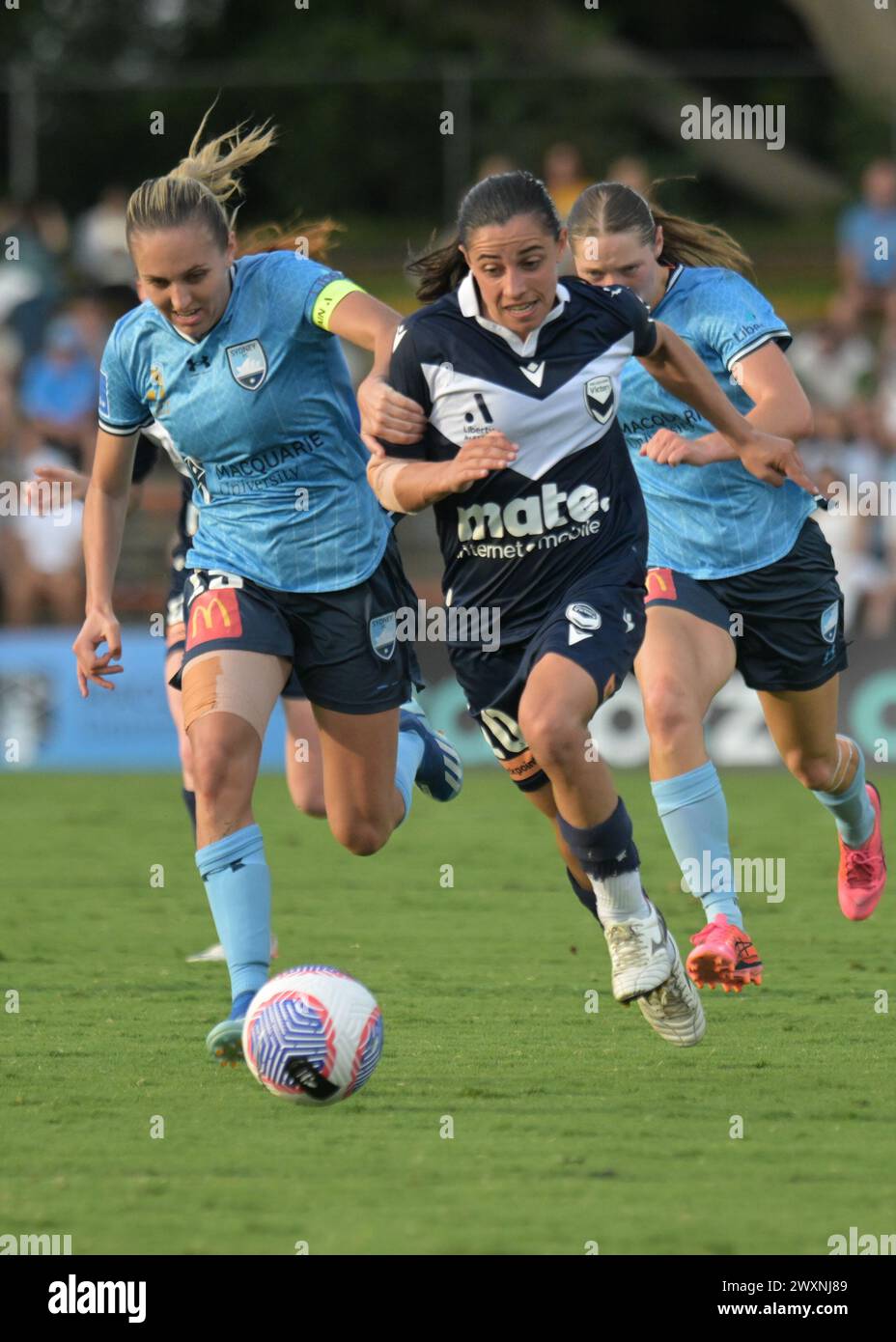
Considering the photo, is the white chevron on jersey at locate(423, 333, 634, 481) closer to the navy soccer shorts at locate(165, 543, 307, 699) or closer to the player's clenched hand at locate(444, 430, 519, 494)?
the player's clenched hand at locate(444, 430, 519, 494)

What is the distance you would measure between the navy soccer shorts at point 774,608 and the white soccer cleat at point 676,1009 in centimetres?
147

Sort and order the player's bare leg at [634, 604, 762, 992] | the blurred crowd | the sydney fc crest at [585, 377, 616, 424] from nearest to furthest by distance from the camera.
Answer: the sydney fc crest at [585, 377, 616, 424]
the player's bare leg at [634, 604, 762, 992]
the blurred crowd

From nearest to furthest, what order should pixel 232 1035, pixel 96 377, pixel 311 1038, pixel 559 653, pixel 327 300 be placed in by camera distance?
1. pixel 311 1038
2. pixel 232 1035
3. pixel 559 653
4. pixel 327 300
5. pixel 96 377

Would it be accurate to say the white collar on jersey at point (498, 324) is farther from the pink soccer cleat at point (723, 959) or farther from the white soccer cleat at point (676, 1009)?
the pink soccer cleat at point (723, 959)

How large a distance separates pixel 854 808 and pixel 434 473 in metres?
2.96

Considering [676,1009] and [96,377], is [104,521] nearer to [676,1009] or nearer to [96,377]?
[676,1009]

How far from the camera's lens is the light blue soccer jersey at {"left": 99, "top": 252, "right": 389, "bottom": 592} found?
5.80 metres

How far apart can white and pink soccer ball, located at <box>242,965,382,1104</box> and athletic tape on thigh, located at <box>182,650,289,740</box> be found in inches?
27.8

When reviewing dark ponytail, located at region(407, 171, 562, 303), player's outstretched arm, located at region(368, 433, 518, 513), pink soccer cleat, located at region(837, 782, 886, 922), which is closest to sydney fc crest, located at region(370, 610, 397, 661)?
player's outstretched arm, located at region(368, 433, 518, 513)

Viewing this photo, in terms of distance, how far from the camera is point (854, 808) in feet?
25.3

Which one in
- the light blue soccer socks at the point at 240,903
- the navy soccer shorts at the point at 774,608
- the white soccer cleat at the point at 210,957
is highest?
the navy soccer shorts at the point at 774,608

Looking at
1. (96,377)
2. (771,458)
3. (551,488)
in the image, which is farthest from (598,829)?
(96,377)

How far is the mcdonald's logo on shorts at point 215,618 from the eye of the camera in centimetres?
575

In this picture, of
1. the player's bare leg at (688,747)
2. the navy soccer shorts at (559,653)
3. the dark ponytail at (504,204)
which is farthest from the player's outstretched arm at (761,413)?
the dark ponytail at (504,204)
